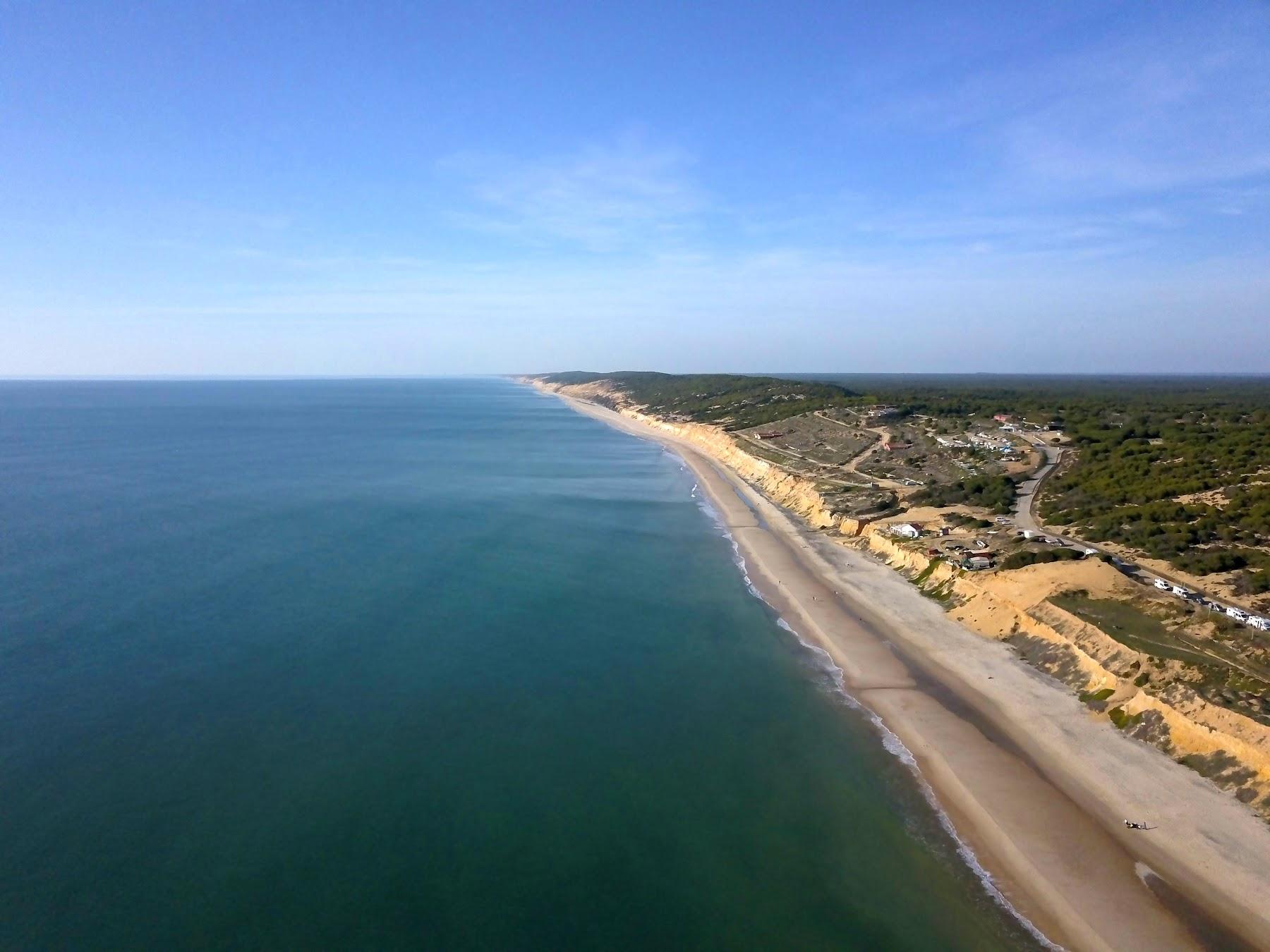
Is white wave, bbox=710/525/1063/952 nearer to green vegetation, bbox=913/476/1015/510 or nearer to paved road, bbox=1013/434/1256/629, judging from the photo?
paved road, bbox=1013/434/1256/629

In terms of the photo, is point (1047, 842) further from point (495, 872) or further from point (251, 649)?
point (251, 649)

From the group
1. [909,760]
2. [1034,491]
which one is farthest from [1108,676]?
[1034,491]

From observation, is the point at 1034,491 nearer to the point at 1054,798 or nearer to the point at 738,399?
the point at 1054,798

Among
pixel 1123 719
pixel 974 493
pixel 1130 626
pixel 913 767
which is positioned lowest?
pixel 913 767

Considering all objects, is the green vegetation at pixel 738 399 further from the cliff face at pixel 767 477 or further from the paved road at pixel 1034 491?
the paved road at pixel 1034 491

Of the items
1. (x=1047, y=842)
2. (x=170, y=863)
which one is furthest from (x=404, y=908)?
(x=1047, y=842)

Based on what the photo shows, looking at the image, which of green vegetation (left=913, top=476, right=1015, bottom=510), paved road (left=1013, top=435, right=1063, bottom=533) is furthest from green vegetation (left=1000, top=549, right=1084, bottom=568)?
green vegetation (left=913, top=476, right=1015, bottom=510)
